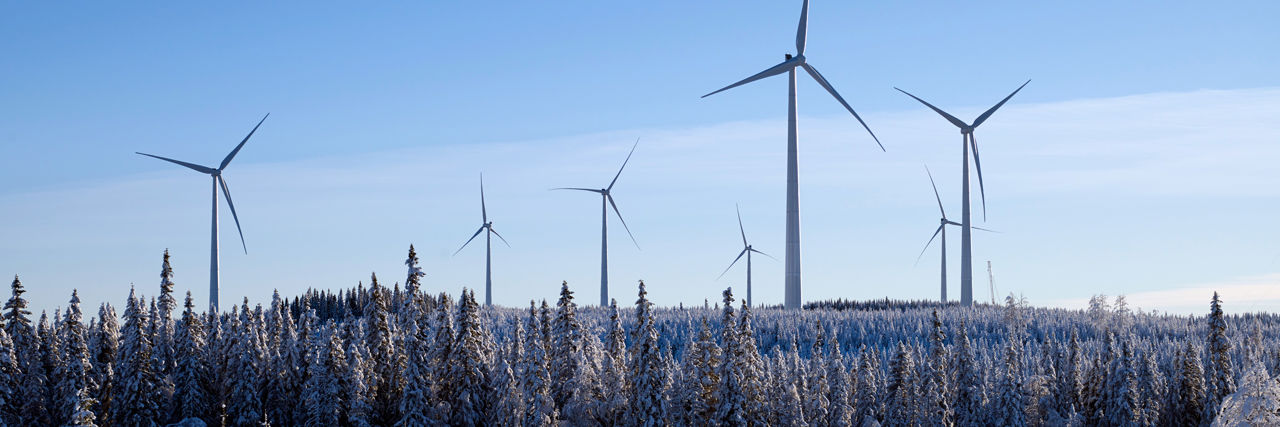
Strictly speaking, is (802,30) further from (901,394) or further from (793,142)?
(901,394)

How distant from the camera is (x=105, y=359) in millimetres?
90125

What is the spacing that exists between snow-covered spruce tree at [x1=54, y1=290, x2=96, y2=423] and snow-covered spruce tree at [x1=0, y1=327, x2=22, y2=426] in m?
3.57

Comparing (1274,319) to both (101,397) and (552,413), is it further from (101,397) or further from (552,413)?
(101,397)

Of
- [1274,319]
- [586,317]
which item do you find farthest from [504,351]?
[1274,319]

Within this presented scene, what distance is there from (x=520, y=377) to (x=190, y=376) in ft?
98.1

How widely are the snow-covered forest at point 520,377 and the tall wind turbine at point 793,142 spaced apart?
21819 millimetres

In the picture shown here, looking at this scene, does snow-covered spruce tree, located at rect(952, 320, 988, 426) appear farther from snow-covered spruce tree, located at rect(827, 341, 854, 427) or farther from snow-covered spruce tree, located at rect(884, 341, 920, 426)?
snow-covered spruce tree, located at rect(827, 341, 854, 427)

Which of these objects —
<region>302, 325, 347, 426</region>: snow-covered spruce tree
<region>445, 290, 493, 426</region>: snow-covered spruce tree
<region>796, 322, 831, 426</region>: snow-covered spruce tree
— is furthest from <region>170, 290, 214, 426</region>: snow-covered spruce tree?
<region>796, 322, 831, 426</region>: snow-covered spruce tree

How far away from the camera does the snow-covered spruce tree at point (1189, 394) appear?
8675 cm

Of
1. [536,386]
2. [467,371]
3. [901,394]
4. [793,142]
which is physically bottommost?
[901,394]

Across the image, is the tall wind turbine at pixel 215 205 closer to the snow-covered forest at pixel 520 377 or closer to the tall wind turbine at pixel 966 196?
the snow-covered forest at pixel 520 377

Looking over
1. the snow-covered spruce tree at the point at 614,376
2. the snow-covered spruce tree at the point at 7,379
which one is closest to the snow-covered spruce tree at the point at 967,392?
the snow-covered spruce tree at the point at 614,376

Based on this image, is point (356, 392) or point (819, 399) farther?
point (819, 399)

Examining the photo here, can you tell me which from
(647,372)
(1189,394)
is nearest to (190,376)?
(647,372)
